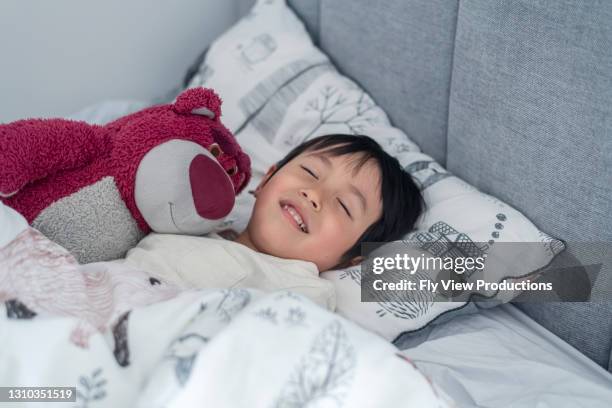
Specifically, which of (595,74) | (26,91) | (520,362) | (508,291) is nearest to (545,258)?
(508,291)

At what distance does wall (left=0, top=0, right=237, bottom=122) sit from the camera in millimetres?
1641

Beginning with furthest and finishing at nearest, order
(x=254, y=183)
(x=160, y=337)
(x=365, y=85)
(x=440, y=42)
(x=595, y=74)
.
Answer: (x=365, y=85)
(x=254, y=183)
(x=440, y=42)
(x=595, y=74)
(x=160, y=337)

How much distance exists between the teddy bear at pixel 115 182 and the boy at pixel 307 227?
5 cm

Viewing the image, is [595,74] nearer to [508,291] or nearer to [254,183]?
[508,291]

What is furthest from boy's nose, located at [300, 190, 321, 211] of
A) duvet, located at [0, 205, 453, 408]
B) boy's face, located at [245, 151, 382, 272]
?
duvet, located at [0, 205, 453, 408]

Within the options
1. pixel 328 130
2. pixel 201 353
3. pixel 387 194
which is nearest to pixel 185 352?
pixel 201 353

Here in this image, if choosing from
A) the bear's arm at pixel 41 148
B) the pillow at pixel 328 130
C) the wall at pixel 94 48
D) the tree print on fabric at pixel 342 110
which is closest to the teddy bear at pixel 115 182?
the bear's arm at pixel 41 148

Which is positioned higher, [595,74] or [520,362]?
[595,74]

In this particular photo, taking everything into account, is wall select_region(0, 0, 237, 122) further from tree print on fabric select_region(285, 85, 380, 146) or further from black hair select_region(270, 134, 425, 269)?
black hair select_region(270, 134, 425, 269)

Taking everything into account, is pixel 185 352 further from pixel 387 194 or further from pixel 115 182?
pixel 387 194

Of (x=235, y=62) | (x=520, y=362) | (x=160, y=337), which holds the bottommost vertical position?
(x=520, y=362)

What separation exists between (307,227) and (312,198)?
0.17 feet

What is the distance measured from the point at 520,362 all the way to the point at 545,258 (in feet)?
0.61

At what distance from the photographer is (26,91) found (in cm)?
168
